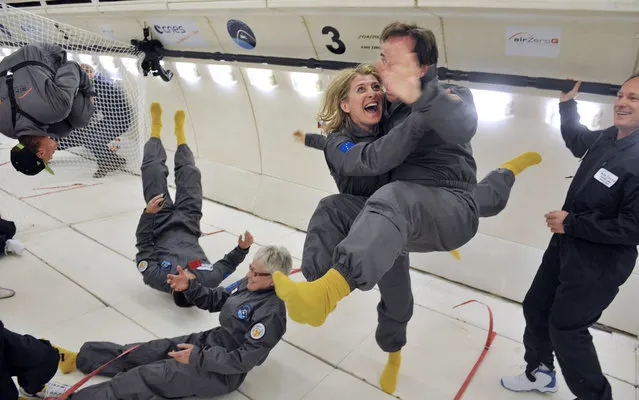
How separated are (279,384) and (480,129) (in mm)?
2647

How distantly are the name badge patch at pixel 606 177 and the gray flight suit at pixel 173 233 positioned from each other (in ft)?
8.79

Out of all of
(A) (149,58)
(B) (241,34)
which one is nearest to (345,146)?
(B) (241,34)

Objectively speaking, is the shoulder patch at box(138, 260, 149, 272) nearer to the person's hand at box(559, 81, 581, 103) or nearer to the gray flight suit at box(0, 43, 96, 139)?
the gray flight suit at box(0, 43, 96, 139)

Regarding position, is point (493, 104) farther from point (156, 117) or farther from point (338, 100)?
point (156, 117)

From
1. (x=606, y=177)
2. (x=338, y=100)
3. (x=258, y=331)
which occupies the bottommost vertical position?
(x=258, y=331)

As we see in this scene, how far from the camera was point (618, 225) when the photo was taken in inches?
91.2

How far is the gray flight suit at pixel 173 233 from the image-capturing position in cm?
380

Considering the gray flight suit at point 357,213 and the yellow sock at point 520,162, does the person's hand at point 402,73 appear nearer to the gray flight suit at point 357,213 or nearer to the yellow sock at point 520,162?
the gray flight suit at point 357,213

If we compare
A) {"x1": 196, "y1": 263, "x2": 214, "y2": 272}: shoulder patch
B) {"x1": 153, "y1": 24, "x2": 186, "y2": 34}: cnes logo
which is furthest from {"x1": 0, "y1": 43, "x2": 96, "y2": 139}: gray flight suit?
{"x1": 153, "y1": 24, "x2": 186, "y2": 34}: cnes logo

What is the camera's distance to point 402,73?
6.18ft

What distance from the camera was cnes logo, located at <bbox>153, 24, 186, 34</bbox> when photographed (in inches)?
202

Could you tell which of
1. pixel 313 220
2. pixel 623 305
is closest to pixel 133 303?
pixel 313 220

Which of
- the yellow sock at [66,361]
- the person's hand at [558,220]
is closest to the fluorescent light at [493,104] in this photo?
the person's hand at [558,220]

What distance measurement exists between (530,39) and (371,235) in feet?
7.31
